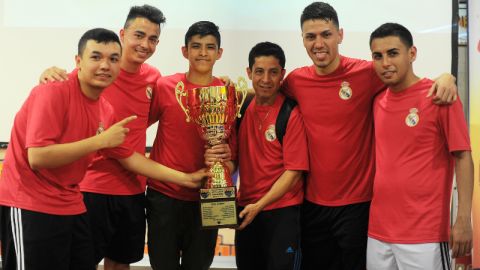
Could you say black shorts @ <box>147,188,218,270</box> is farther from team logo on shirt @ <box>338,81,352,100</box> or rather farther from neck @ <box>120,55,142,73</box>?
team logo on shirt @ <box>338,81,352,100</box>

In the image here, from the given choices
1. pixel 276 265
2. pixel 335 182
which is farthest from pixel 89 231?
pixel 335 182

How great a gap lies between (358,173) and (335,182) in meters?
0.12

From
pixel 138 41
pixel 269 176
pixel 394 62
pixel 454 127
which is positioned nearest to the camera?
pixel 454 127

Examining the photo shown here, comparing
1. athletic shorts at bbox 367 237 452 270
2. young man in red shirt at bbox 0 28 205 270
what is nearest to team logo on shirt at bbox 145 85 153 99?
young man in red shirt at bbox 0 28 205 270

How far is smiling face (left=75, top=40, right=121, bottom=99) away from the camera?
6.91ft

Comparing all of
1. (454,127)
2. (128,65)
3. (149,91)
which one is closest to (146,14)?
(128,65)

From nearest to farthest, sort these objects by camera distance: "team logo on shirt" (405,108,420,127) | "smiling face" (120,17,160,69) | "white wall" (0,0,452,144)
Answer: "team logo on shirt" (405,108,420,127), "smiling face" (120,17,160,69), "white wall" (0,0,452,144)

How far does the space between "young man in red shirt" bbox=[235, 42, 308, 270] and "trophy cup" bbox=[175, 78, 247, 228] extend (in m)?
0.10

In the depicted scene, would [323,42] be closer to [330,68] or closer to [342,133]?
[330,68]

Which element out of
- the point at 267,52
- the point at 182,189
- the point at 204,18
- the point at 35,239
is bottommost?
the point at 35,239

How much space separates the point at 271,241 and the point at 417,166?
0.76 meters

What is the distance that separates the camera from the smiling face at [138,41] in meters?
2.52

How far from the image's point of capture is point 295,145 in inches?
94.0

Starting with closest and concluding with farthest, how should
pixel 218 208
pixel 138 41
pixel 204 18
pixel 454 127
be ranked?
1. pixel 454 127
2. pixel 218 208
3. pixel 138 41
4. pixel 204 18
